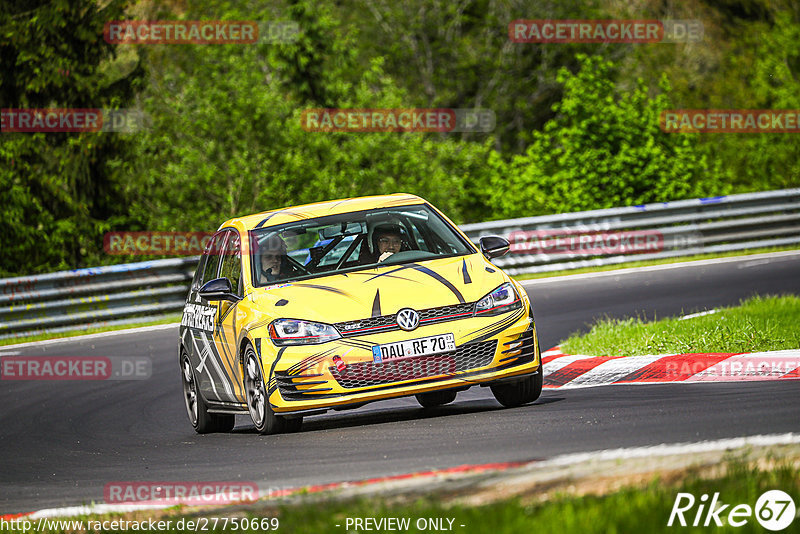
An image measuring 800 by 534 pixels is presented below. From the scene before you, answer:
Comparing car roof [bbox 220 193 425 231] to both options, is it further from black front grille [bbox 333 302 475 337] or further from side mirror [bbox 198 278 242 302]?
black front grille [bbox 333 302 475 337]

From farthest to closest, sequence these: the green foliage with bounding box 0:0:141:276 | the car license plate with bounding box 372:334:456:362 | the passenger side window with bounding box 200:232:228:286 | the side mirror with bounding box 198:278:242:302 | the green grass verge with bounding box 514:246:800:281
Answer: the green foliage with bounding box 0:0:141:276
the green grass verge with bounding box 514:246:800:281
the passenger side window with bounding box 200:232:228:286
the side mirror with bounding box 198:278:242:302
the car license plate with bounding box 372:334:456:362

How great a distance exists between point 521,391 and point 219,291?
2.26 metres

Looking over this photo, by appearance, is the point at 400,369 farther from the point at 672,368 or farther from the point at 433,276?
the point at 672,368

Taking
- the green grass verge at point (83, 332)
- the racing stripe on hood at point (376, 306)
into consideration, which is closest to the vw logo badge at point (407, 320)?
the racing stripe on hood at point (376, 306)

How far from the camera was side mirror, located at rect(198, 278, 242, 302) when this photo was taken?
9469 millimetres

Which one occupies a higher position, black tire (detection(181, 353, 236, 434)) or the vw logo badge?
the vw logo badge

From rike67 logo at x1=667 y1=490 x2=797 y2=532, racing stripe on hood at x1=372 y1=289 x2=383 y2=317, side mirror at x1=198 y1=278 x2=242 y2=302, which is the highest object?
side mirror at x1=198 y1=278 x2=242 y2=302

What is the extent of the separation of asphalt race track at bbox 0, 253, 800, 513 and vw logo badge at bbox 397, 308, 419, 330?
0.66 metres

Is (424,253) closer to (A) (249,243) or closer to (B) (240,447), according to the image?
(A) (249,243)

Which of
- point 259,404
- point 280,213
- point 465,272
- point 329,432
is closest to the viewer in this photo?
point 329,432

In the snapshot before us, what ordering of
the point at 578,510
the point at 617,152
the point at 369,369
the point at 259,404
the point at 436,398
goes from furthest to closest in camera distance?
the point at 617,152 < the point at 436,398 < the point at 259,404 < the point at 369,369 < the point at 578,510

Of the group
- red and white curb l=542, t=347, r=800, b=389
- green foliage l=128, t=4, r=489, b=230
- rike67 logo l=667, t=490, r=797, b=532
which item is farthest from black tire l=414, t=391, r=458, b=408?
green foliage l=128, t=4, r=489, b=230

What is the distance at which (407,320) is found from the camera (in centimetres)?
854

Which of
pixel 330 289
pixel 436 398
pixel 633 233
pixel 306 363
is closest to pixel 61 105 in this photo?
pixel 633 233
